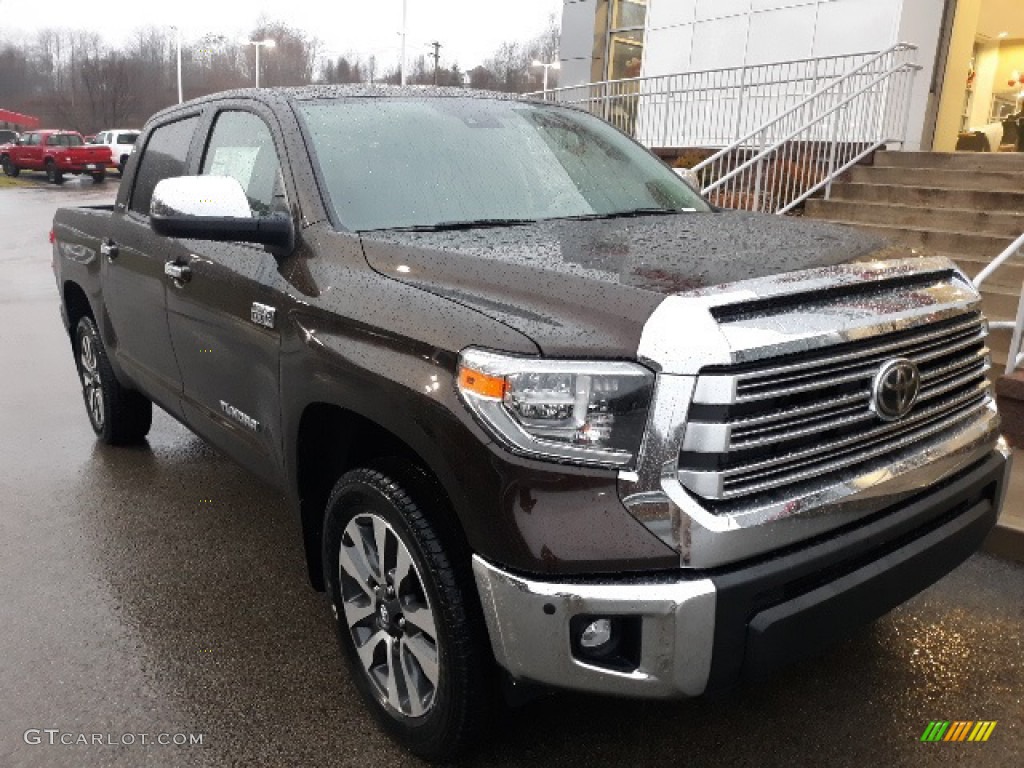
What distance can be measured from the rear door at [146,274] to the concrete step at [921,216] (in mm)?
6661

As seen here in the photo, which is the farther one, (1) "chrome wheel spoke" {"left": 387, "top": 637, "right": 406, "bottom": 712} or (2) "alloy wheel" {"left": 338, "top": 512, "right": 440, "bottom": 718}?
(1) "chrome wheel spoke" {"left": 387, "top": 637, "right": 406, "bottom": 712}

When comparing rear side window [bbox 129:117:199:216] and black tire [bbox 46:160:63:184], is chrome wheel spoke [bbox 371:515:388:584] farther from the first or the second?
black tire [bbox 46:160:63:184]

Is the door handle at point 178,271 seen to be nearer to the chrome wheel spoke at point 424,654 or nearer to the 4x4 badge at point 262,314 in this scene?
the 4x4 badge at point 262,314

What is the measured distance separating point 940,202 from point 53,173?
33.6m

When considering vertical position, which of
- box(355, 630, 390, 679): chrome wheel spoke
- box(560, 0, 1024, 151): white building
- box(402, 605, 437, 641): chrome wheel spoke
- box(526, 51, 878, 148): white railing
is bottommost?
box(355, 630, 390, 679): chrome wheel spoke

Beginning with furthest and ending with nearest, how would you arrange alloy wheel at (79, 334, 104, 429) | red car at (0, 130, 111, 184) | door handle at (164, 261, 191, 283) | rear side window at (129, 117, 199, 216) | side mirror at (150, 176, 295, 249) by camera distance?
red car at (0, 130, 111, 184)
alloy wheel at (79, 334, 104, 429)
rear side window at (129, 117, 199, 216)
door handle at (164, 261, 191, 283)
side mirror at (150, 176, 295, 249)

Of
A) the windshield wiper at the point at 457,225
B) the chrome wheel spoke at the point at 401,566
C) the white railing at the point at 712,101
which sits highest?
the white railing at the point at 712,101

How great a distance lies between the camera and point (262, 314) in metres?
2.96

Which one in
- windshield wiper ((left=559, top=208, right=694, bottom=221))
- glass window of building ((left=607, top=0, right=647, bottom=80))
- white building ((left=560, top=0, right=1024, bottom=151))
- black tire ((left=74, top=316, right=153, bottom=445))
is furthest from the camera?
glass window of building ((left=607, top=0, right=647, bottom=80))

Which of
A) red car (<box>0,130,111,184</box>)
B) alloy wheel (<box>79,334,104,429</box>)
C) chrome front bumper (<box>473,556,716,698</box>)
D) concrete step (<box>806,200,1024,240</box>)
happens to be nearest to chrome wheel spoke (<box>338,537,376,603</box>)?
chrome front bumper (<box>473,556,716,698</box>)

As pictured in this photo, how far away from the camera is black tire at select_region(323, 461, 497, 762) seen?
2.24m

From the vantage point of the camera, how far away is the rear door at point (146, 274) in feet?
12.7
